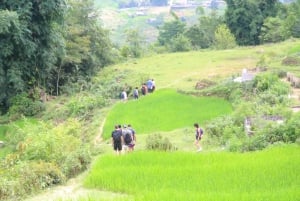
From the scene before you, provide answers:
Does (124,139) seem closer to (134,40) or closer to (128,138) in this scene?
(128,138)

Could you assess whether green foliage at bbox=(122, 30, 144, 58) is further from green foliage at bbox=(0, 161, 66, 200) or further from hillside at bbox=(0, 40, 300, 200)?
green foliage at bbox=(0, 161, 66, 200)

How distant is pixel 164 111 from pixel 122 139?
23.2 feet

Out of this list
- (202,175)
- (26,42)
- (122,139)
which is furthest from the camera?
(26,42)

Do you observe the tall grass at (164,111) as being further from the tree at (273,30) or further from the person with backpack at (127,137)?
the tree at (273,30)

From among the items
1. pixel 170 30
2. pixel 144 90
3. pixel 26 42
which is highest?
pixel 26 42

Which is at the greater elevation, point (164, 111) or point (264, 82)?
point (264, 82)

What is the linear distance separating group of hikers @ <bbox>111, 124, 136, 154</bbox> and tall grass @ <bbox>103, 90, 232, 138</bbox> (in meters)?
3.79

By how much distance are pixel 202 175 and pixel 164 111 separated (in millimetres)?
11731

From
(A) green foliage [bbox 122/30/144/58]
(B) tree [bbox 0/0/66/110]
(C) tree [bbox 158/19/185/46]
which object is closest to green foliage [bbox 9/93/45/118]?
(B) tree [bbox 0/0/66/110]

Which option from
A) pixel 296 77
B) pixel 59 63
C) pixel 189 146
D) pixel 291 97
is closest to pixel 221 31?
pixel 59 63

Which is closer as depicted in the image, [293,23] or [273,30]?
[273,30]

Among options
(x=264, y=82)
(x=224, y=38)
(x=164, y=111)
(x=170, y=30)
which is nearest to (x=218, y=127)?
(x=264, y=82)

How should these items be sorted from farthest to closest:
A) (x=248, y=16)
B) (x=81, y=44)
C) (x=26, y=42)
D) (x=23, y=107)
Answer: (x=248, y=16) → (x=81, y=44) → (x=23, y=107) → (x=26, y=42)

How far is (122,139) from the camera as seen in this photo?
1681 centimetres
